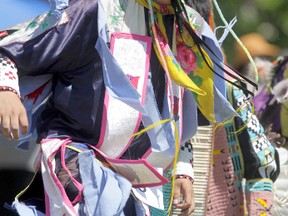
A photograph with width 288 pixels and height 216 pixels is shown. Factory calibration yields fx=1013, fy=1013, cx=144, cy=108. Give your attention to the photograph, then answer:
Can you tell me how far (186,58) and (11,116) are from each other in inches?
26.0

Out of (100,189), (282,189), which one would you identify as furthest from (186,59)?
(282,189)

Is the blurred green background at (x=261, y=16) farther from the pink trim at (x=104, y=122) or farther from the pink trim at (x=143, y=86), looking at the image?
the pink trim at (x=104, y=122)

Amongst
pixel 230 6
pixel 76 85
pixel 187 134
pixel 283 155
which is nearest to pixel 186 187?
pixel 187 134

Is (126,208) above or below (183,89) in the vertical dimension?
below

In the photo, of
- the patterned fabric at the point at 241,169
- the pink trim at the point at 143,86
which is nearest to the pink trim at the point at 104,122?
the pink trim at the point at 143,86

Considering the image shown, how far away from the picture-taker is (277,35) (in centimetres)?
663

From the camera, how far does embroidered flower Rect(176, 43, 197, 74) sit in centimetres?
298

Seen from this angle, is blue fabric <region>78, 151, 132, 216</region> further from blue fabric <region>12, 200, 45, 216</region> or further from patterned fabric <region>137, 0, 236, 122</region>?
patterned fabric <region>137, 0, 236, 122</region>

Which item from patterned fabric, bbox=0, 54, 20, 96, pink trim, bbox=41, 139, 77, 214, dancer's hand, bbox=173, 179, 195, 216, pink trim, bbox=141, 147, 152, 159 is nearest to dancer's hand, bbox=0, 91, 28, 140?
patterned fabric, bbox=0, 54, 20, 96

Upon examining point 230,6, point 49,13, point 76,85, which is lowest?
point 230,6

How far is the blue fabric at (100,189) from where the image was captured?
260cm

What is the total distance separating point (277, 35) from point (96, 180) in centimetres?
417

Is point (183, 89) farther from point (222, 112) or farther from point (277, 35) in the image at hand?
point (277, 35)

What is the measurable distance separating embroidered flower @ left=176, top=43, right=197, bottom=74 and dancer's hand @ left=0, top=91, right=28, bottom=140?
60 centimetres
